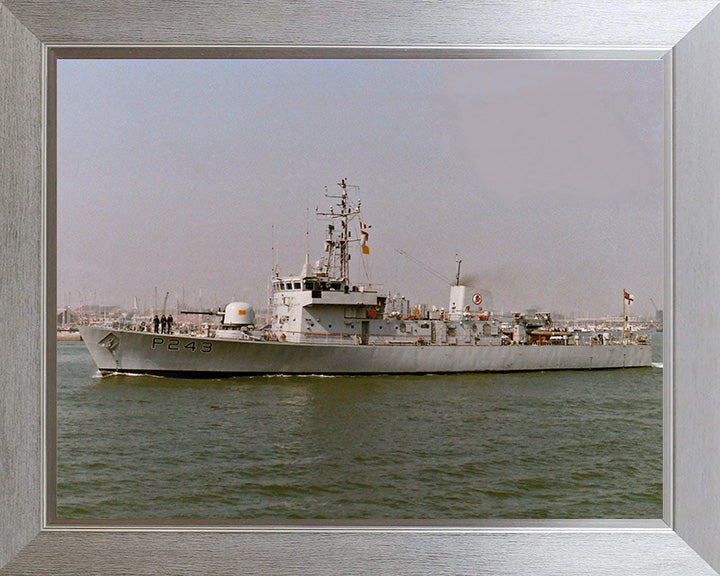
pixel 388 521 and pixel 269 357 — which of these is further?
pixel 269 357

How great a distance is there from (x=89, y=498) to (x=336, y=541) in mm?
4424

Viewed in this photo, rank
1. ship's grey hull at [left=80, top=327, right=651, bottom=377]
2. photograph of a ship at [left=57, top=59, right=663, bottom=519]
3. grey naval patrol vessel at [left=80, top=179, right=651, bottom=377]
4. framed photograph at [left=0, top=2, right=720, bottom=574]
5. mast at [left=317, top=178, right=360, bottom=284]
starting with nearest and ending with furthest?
1. framed photograph at [left=0, top=2, right=720, bottom=574]
2. photograph of a ship at [left=57, top=59, right=663, bottom=519]
3. mast at [left=317, top=178, right=360, bottom=284]
4. grey naval patrol vessel at [left=80, top=179, right=651, bottom=377]
5. ship's grey hull at [left=80, top=327, right=651, bottom=377]

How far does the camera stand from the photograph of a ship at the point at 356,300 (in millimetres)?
5188

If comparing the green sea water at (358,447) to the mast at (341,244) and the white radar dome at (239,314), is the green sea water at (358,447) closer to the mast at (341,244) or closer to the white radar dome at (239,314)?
the white radar dome at (239,314)

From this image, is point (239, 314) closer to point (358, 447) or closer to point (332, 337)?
point (332, 337)

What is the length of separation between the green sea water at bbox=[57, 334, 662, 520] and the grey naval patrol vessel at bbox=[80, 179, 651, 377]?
6.6 inches

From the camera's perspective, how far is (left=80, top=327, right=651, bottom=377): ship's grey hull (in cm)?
642

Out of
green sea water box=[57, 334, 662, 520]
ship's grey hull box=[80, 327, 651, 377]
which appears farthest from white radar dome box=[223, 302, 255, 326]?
green sea water box=[57, 334, 662, 520]

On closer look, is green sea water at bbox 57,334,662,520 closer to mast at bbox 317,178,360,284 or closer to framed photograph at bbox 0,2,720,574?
mast at bbox 317,178,360,284

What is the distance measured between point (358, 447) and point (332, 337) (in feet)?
3.87

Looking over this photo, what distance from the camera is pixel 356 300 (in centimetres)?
630

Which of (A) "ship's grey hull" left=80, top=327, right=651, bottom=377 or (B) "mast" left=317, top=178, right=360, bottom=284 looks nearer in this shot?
(B) "mast" left=317, top=178, right=360, bottom=284

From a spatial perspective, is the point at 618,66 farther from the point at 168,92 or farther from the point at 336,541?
the point at 336,541

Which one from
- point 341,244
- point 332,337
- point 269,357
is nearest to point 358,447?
point 332,337
